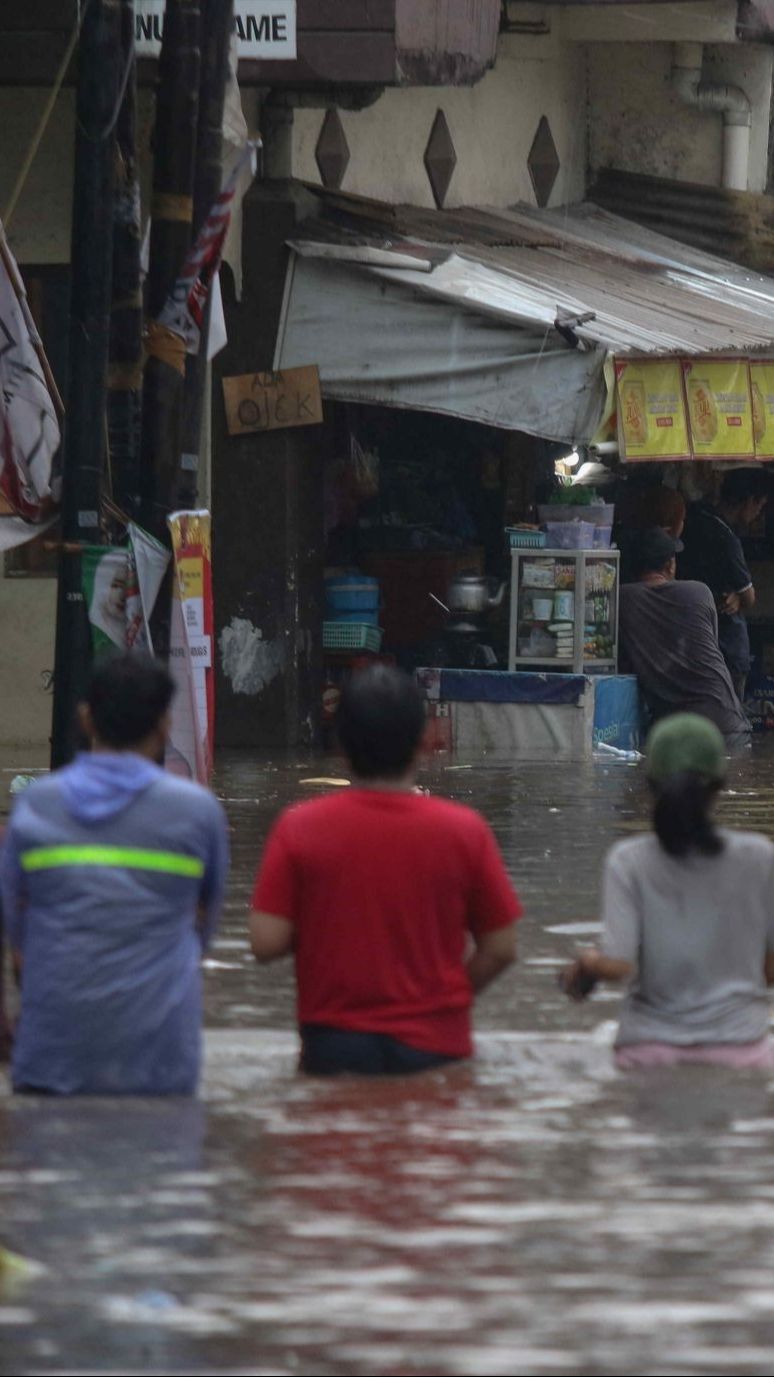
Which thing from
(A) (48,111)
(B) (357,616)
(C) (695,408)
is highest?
(A) (48,111)

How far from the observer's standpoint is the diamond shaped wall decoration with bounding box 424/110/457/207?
58.4ft

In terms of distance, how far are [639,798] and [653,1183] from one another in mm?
7965

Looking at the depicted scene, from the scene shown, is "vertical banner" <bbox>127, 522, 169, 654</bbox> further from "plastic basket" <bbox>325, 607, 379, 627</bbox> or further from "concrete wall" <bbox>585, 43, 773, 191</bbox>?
"concrete wall" <bbox>585, 43, 773, 191</bbox>

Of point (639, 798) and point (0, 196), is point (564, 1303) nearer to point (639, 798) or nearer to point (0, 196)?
point (639, 798)

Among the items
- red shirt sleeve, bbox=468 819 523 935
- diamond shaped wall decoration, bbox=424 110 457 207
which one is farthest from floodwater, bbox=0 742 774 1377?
diamond shaped wall decoration, bbox=424 110 457 207

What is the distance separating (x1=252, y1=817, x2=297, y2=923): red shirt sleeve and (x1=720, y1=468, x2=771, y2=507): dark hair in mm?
13526

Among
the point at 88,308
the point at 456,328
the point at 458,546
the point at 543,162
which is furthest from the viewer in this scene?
the point at 543,162

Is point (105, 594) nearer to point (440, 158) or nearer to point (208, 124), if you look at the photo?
point (208, 124)

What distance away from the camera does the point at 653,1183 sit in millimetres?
5434

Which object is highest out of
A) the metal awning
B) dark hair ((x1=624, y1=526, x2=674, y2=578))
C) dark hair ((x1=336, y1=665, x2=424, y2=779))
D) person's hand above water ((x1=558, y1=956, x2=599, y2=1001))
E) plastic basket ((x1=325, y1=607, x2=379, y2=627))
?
the metal awning

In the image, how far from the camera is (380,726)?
19.2ft

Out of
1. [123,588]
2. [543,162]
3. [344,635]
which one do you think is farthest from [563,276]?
[123,588]

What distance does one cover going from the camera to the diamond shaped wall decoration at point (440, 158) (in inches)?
701

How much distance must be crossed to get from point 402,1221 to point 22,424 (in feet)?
20.1
